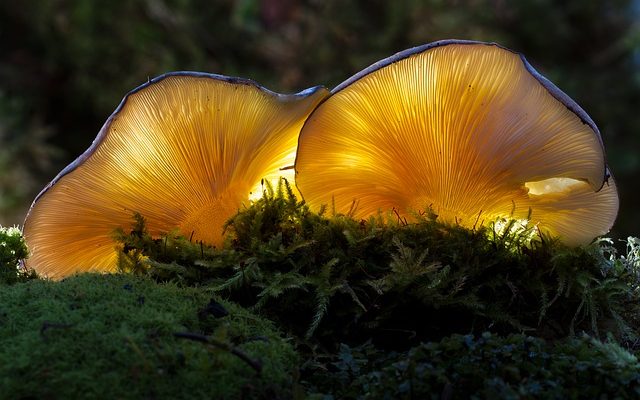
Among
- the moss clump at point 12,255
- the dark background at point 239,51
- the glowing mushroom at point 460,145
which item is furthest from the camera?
the dark background at point 239,51

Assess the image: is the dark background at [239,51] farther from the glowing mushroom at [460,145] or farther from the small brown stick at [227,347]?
the small brown stick at [227,347]

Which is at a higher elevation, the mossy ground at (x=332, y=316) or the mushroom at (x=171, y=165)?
the mushroom at (x=171, y=165)

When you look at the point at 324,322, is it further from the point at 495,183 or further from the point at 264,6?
the point at 264,6

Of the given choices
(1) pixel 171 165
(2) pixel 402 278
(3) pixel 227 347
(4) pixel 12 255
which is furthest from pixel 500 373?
(4) pixel 12 255

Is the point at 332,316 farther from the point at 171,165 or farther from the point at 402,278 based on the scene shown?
the point at 171,165

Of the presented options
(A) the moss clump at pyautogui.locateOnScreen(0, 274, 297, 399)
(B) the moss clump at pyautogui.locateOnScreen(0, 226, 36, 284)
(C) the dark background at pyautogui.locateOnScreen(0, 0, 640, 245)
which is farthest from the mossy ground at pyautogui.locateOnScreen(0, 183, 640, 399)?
(C) the dark background at pyautogui.locateOnScreen(0, 0, 640, 245)

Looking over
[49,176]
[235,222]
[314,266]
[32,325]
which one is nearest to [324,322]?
[314,266]

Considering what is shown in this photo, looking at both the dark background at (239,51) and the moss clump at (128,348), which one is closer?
the moss clump at (128,348)

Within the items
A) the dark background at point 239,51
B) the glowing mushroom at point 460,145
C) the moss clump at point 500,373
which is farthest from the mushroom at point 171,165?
the dark background at point 239,51
